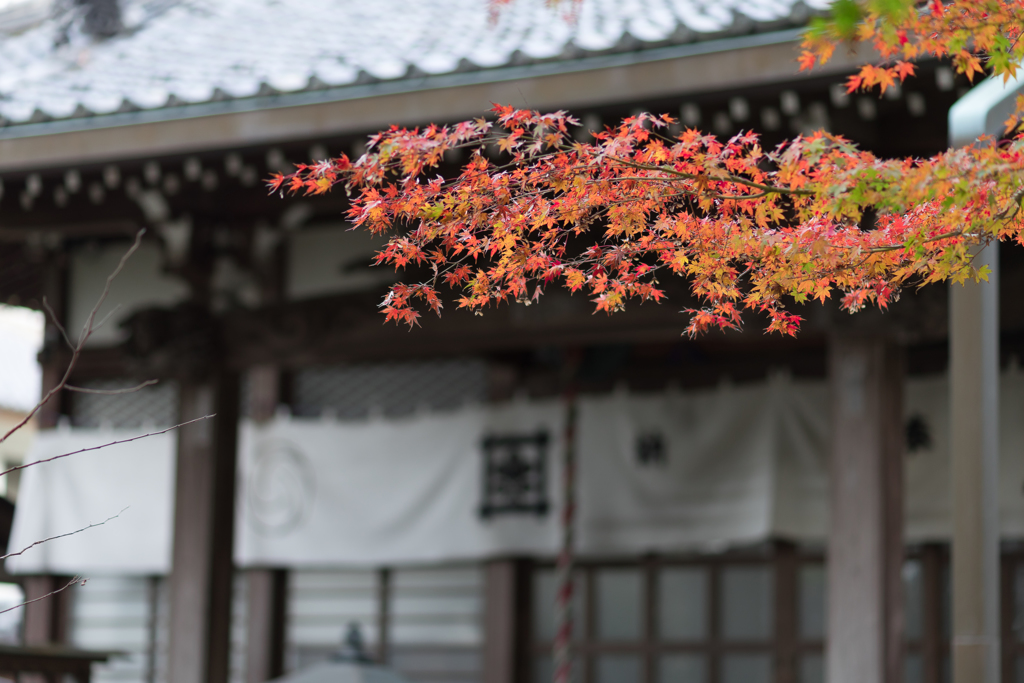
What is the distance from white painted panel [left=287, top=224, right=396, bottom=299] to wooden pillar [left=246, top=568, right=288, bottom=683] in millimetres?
2019

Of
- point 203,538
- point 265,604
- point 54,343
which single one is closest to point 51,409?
point 54,343

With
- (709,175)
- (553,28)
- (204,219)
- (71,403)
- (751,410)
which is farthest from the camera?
(71,403)

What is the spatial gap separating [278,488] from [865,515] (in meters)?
4.31

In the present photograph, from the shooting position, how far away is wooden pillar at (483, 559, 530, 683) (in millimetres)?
7344

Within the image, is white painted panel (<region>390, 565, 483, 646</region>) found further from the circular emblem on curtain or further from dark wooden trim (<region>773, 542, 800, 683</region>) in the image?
dark wooden trim (<region>773, 542, 800, 683</region>)

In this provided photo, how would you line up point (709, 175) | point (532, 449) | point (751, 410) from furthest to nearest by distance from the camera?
point (532, 449) → point (751, 410) → point (709, 175)

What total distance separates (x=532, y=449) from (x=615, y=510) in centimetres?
64

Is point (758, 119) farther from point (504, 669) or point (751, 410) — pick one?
point (504, 669)

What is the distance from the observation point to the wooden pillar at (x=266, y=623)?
25.6 feet

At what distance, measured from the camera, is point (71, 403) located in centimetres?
847

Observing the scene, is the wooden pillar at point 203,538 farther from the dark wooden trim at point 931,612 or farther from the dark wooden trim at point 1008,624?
the dark wooden trim at point 1008,624

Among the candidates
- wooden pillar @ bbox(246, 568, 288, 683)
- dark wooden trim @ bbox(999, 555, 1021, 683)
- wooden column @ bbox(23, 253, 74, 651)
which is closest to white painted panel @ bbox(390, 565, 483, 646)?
wooden pillar @ bbox(246, 568, 288, 683)

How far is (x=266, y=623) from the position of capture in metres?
7.85

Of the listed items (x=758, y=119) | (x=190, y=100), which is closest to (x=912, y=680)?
(x=758, y=119)
